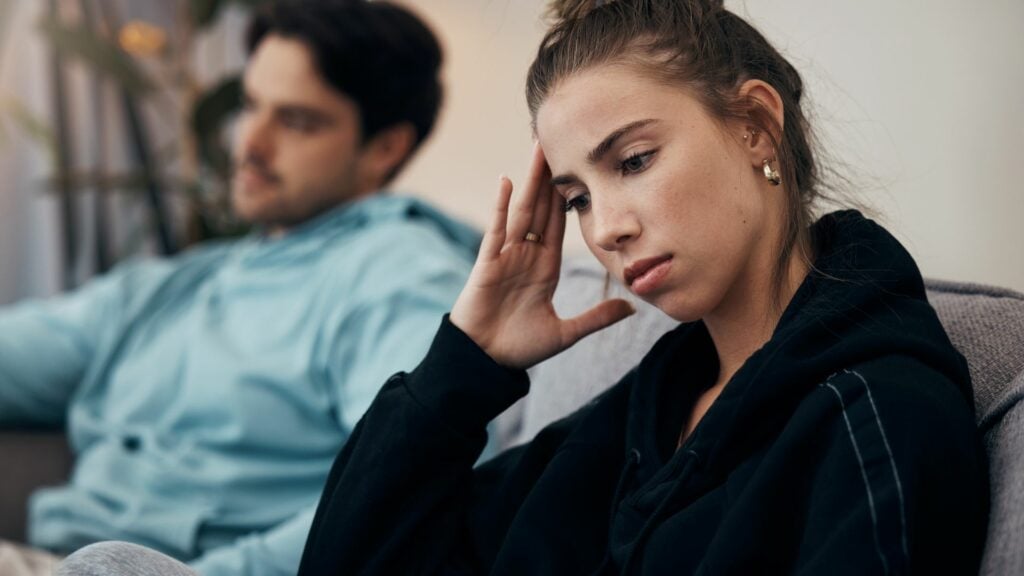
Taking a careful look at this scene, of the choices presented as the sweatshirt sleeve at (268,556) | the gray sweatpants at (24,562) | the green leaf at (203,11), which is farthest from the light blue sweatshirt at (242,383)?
the green leaf at (203,11)

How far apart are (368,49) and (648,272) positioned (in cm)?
116

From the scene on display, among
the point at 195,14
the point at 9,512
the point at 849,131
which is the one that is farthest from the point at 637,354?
the point at 195,14

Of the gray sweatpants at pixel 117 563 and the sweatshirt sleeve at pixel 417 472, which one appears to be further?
the sweatshirt sleeve at pixel 417 472

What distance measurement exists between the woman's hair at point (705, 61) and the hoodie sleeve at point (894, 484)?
0.20 metres

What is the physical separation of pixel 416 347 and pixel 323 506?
45cm

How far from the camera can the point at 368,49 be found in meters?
1.90

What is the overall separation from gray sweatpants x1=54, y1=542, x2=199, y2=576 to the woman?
164 mm

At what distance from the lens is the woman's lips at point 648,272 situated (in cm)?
86

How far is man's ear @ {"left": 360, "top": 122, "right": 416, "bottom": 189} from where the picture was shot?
1957 millimetres

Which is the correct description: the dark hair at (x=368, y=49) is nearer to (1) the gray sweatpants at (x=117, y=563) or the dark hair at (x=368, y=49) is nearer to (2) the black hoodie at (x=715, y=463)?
(2) the black hoodie at (x=715, y=463)

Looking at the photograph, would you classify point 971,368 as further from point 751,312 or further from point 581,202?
point 581,202

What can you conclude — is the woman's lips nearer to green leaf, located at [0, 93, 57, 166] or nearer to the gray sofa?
the gray sofa

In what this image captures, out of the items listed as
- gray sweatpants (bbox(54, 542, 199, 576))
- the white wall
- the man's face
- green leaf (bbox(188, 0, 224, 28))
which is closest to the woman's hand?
gray sweatpants (bbox(54, 542, 199, 576))

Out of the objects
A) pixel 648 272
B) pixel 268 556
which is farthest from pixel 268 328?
pixel 648 272
